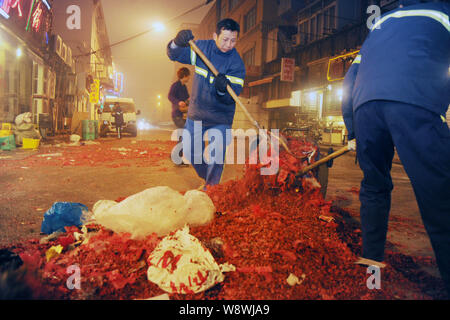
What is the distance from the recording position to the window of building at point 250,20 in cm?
3459

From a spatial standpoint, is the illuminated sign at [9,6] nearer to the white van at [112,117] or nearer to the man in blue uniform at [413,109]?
the white van at [112,117]

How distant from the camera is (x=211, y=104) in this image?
379cm

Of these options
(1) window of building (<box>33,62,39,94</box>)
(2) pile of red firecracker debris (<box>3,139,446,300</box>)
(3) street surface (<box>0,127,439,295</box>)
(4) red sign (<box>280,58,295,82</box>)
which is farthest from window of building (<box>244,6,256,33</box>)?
(2) pile of red firecracker debris (<box>3,139,446,300</box>)

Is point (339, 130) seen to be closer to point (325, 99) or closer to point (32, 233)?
point (325, 99)

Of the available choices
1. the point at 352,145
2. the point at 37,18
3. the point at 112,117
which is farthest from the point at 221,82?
the point at 112,117

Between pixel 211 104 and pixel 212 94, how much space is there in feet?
0.44

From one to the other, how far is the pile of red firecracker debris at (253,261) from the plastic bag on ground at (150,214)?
8cm

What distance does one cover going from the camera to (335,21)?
69.4 feet

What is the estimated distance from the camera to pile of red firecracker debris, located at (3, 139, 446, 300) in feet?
5.79

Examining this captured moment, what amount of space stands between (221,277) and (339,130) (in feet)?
66.2

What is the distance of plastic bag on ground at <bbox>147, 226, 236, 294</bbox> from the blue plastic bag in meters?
1.19

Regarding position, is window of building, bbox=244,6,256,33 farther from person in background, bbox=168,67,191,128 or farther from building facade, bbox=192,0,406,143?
person in background, bbox=168,67,191,128

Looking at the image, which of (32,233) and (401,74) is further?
(32,233)

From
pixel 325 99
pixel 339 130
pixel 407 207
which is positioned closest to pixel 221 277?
pixel 407 207
